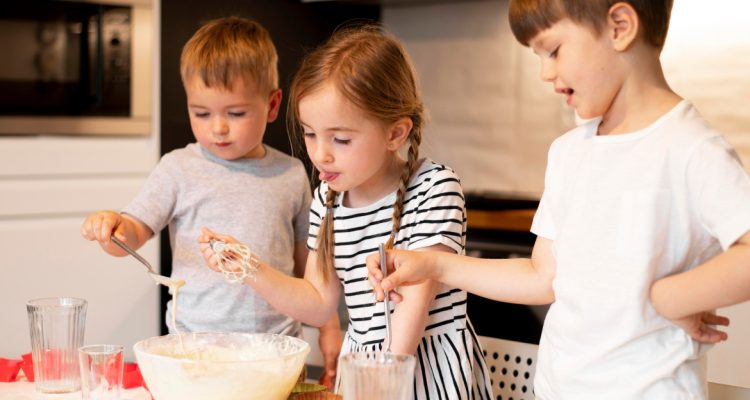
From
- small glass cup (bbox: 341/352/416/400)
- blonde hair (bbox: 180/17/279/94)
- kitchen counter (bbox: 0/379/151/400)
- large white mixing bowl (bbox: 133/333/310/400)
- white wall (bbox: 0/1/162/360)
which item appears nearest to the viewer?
small glass cup (bbox: 341/352/416/400)

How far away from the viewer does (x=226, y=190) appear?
1698 mm

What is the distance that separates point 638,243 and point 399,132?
47cm

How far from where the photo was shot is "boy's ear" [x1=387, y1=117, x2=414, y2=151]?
1391mm

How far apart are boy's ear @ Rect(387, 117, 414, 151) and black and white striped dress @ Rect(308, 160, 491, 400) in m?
0.06

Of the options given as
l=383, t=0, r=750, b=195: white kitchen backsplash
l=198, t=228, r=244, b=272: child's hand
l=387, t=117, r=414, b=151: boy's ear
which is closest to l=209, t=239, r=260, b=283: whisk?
l=198, t=228, r=244, b=272: child's hand

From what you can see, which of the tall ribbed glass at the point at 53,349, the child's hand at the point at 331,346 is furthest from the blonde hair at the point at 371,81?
the tall ribbed glass at the point at 53,349

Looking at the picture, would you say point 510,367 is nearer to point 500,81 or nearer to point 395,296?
point 395,296

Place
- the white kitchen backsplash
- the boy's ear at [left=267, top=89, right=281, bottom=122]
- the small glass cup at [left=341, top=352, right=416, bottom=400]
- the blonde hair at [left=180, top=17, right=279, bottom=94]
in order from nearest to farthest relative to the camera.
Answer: the small glass cup at [left=341, top=352, right=416, bottom=400] < the blonde hair at [left=180, top=17, right=279, bottom=94] < the boy's ear at [left=267, top=89, right=281, bottom=122] < the white kitchen backsplash

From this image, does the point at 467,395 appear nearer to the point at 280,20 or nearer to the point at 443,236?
the point at 443,236

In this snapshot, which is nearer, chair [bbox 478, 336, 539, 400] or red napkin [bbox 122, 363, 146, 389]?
red napkin [bbox 122, 363, 146, 389]

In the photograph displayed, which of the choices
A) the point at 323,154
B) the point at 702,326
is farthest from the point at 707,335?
the point at 323,154

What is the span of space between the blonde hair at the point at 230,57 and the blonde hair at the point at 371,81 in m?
0.24

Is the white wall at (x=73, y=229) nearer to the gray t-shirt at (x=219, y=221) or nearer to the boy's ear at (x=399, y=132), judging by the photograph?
the gray t-shirt at (x=219, y=221)

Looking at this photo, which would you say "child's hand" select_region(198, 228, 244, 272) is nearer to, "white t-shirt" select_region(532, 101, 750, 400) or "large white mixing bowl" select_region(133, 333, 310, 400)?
"large white mixing bowl" select_region(133, 333, 310, 400)
